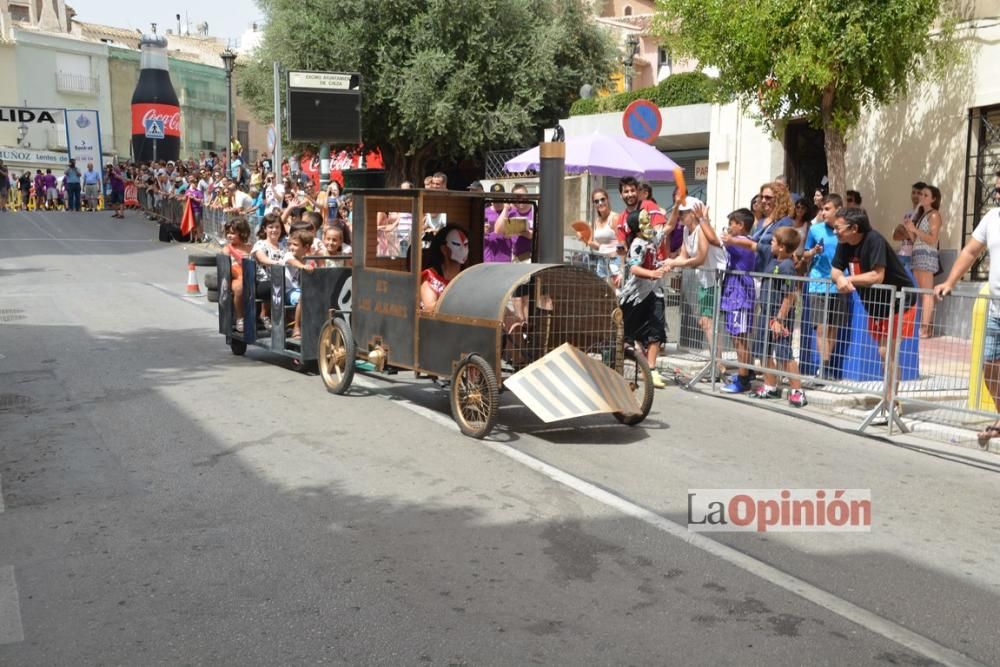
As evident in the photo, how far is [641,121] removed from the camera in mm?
13258

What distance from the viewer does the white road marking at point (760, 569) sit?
408 cm

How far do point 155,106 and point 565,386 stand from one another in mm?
55881

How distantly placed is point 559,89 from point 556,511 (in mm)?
25909

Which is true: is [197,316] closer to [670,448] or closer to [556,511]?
[670,448]

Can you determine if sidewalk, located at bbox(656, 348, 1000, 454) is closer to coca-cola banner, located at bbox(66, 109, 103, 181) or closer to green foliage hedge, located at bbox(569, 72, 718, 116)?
green foliage hedge, located at bbox(569, 72, 718, 116)

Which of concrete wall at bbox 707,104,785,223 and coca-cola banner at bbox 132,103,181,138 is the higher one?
coca-cola banner at bbox 132,103,181,138

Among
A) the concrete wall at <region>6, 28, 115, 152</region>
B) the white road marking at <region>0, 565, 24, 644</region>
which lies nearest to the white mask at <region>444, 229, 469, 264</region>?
the white road marking at <region>0, 565, 24, 644</region>

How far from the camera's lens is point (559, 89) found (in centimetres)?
3031

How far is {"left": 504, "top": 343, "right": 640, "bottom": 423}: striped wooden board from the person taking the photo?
7.30 metres

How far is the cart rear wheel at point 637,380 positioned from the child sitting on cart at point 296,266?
335 centimetres

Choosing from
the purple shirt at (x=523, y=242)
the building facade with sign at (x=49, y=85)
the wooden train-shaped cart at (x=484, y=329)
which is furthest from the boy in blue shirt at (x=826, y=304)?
the building facade with sign at (x=49, y=85)

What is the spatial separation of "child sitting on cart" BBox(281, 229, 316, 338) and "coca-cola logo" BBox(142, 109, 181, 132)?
5159 cm

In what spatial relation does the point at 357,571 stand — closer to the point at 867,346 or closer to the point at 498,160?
the point at 867,346

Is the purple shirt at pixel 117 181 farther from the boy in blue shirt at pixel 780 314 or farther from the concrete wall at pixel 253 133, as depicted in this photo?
the boy in blue shirt at pixel 780 314
